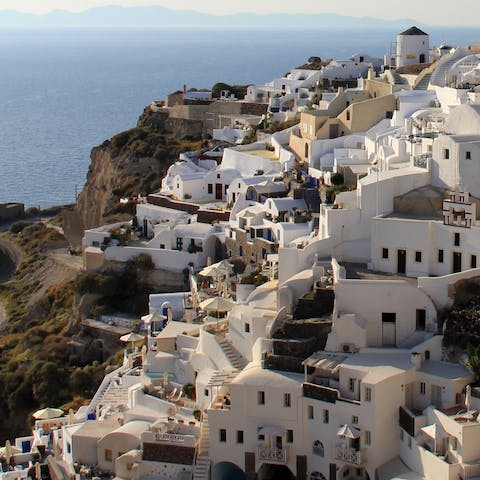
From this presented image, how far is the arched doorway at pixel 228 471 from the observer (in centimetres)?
2452

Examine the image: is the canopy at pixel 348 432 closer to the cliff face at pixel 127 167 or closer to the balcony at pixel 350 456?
the balcony at pixel 350 456

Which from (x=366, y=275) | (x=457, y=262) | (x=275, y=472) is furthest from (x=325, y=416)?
(x=457, y=262)

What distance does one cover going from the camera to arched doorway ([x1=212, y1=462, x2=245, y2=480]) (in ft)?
80.4

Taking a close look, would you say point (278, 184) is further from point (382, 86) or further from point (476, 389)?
point (476, 389)

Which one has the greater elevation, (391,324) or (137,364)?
(391,324)

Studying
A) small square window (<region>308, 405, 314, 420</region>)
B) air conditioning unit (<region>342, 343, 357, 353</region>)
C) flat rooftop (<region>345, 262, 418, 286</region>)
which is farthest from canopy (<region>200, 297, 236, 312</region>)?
small square window (<region>308, 405, 314, 420</region>)

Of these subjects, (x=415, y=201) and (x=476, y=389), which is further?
(x=415, y=201)

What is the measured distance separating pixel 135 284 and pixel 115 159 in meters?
16.0

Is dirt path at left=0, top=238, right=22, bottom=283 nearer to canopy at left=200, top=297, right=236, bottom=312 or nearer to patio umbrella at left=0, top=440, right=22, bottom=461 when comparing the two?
patio umbrella at left=0, top=440, right=22, bottom=461

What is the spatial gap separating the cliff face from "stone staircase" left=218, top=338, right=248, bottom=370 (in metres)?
20.5

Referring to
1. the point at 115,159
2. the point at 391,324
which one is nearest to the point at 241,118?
the point at 115,159

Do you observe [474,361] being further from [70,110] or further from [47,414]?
[70,110]

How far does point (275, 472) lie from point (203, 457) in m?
1.68

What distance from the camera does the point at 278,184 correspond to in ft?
123
